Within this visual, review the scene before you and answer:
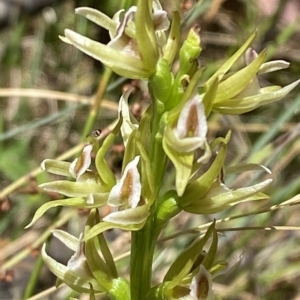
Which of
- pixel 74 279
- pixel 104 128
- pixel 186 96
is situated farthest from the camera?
pixel 104 128

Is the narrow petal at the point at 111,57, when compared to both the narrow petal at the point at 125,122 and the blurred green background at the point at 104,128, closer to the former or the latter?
the narrow petal at the point at 125,122

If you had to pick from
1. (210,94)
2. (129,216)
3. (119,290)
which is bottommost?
(119,290)

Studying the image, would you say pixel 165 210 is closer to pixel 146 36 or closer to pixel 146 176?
pixel 146 176

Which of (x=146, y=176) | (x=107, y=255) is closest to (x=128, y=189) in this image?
(x=146, y=176)

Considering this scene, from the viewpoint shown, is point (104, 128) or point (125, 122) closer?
point (125, 122)

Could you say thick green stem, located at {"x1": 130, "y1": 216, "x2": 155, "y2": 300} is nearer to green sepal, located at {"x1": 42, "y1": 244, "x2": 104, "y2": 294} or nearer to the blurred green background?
green sepal, located at {"x1": 42, "y1": 244, "x2": 104, "y2": 294}

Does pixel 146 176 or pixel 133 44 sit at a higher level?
pixel 133 44

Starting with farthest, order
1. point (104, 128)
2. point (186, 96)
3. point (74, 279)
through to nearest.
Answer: point (104, 128) < point (74, 279) < point (186, 96)
